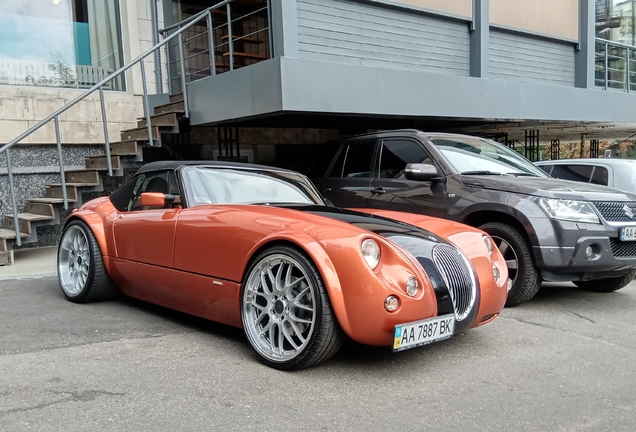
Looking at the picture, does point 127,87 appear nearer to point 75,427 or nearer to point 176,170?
point 176,170

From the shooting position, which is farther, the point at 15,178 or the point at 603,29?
the point at 603,29

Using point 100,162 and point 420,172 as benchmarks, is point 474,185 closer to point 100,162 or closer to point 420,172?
point 420,172

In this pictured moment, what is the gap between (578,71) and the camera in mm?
11992

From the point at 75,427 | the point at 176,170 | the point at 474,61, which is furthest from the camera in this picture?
the point at 474,61

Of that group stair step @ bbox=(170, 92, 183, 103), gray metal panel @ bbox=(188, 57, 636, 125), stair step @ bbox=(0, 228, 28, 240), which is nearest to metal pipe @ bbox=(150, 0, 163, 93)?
stair step @ bbox=(170, 92, 183, 103)

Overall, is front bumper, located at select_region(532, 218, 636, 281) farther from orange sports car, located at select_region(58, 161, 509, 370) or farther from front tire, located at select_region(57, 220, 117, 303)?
front tire, located at select_region(57, 220, 117, 303)

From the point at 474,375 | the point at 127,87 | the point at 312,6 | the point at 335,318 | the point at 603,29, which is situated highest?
the point at 603,29

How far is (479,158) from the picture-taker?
6070 mm

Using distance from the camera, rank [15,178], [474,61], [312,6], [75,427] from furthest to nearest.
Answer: [474,61], [15,178], [312,6], [75,427]

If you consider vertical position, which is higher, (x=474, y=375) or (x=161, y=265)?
(x=161, y=265)

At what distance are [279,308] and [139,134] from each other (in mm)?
6247

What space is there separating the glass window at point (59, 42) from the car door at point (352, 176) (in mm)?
5040

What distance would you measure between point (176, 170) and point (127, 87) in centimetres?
620

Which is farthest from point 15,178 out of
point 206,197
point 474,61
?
point 474,61
